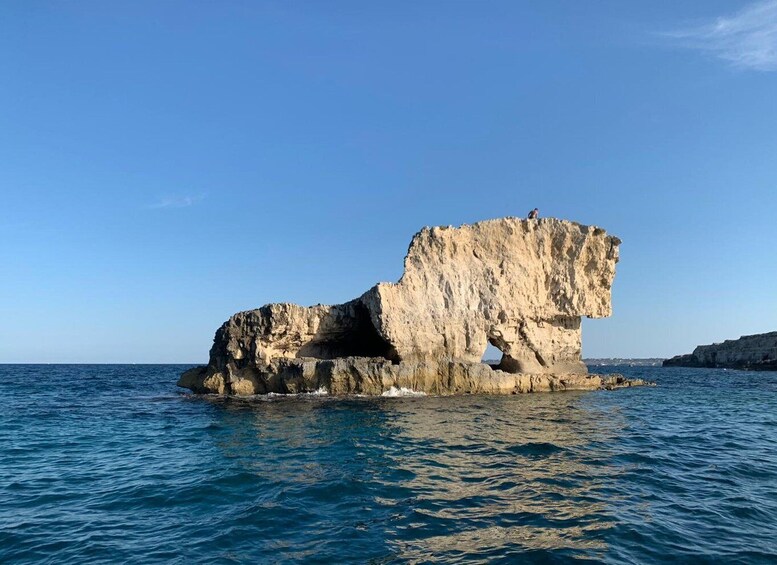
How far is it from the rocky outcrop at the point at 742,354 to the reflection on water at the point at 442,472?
3091 inches

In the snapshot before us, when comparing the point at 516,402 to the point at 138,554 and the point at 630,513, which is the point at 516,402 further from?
the point at 138,554

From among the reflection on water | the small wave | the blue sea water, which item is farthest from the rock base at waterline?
the blue sea water

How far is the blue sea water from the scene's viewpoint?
7258mm

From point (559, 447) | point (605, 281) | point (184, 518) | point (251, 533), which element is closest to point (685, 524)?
point (559, 447)

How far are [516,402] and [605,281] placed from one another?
14929 millimetres

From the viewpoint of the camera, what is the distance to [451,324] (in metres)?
31.0

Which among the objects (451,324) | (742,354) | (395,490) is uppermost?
(451,324)

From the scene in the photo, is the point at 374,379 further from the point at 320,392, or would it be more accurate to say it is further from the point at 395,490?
the point at 395,490

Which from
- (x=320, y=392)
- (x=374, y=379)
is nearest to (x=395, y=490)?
(x=374, y=379)

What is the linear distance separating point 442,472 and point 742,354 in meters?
100.0

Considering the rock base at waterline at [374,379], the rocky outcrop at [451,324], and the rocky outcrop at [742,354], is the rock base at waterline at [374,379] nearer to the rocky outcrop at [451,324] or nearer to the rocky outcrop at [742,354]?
the rocky outcrop at [451,324]

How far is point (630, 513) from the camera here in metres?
8.51

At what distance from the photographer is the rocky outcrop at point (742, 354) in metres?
81.6

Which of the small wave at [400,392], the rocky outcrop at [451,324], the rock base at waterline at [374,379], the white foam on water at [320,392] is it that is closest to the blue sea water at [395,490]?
the small wave at [400,392]
